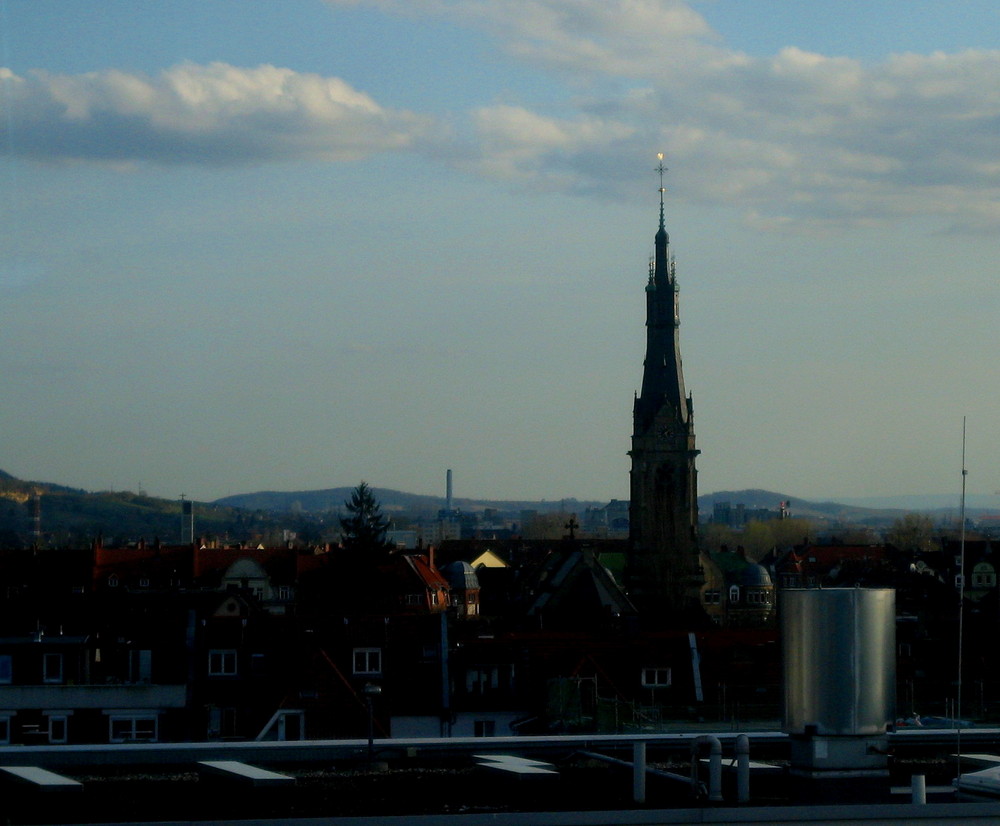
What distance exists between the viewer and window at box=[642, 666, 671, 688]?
3756 centimetres

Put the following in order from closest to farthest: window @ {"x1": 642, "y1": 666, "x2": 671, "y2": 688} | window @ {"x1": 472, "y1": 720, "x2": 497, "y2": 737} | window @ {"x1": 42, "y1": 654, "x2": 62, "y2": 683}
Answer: window @ {"x1": 472, "y1": 720, "x2": 497, "y2": 737} → window @ {"x1": 42, "y1": 654, "x2": 62, "y2": 683} → window @ {"x1": 642, "y1": 666, "x2": 671, "y2": 688}

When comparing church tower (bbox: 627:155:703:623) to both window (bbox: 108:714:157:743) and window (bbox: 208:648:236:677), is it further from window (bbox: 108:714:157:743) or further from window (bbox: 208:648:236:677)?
window (bbox: 108:714:157:743)

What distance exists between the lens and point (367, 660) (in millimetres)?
35812

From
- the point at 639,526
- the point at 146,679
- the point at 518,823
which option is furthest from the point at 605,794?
the point at 639,526

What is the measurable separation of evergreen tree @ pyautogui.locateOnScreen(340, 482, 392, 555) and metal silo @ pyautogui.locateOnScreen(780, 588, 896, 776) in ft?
265

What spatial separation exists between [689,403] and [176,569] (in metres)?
33.8

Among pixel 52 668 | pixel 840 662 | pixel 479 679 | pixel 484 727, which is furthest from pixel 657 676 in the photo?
pixel 840 662

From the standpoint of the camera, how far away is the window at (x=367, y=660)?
35.5 meters

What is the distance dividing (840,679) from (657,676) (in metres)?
26.6

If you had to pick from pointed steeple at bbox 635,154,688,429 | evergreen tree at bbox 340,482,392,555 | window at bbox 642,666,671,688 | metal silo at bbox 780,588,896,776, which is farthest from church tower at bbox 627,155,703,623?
metal silo at bbox 780,588,896,776

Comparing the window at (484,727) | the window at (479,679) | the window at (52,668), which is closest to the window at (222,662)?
the window at (52,668)

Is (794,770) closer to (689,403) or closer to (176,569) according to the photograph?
(689,403)

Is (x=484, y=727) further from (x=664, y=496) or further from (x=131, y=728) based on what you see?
(x=664, y=496)

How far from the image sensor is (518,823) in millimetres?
9672
